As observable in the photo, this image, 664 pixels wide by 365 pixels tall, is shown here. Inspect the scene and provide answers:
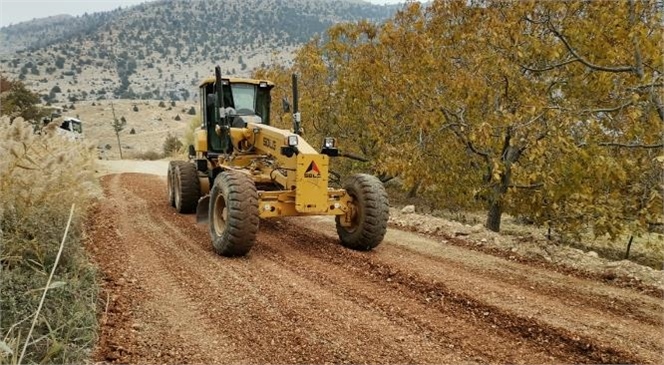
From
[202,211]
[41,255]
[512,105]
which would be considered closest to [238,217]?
[202,211]

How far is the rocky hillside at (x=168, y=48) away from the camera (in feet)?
295

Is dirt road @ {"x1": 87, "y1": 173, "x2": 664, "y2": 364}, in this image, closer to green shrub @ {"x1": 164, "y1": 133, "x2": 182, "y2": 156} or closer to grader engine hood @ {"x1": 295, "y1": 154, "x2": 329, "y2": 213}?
grader engine hood @ {"x1": 295, "y1": 154, "x2": 329, "y2": 213}

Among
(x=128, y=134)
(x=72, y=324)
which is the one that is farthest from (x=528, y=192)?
(x=128, y=134)

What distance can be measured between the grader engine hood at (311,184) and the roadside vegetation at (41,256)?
2722mm

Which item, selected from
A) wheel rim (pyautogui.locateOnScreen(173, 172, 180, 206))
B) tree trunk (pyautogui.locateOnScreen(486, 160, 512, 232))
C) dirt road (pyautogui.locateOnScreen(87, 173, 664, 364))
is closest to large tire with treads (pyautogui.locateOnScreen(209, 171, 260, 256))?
dirt road (pyautogui.locateOnScreen(87, 173, 664, 364))

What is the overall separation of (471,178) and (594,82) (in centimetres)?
348

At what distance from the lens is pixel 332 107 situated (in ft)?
55.8

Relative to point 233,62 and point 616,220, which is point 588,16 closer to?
point 616,220

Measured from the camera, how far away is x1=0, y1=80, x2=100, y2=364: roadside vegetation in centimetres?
404

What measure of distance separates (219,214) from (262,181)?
1.07m

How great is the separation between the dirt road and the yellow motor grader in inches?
15.1

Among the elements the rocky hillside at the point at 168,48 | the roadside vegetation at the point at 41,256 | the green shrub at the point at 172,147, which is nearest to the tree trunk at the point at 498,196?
the roadside vegetation at the point at 41,256

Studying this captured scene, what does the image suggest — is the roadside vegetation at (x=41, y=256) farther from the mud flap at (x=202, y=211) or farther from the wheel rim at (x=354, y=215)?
the wheel rim at (x=354, y=215)

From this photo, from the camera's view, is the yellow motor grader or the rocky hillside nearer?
the yellow motor grader
